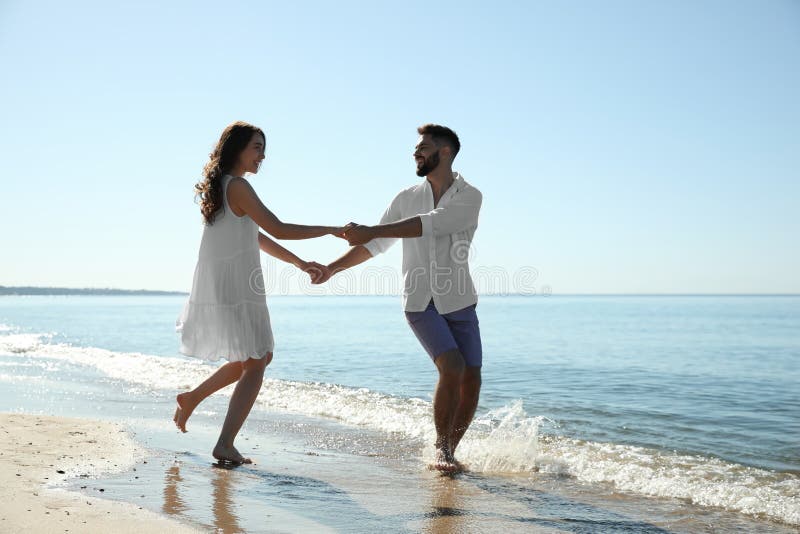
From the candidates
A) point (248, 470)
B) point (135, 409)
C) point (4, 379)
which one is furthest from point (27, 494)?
point (4, 379)

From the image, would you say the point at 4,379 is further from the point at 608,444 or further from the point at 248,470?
the point at 608,444

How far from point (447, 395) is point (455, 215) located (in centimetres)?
113

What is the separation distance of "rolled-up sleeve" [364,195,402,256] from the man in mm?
251

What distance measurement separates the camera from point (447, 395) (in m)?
4.49

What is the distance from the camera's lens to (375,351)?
58.9 ft

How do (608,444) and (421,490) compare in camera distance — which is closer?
(421,490)

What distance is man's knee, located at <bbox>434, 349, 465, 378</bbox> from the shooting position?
4.47 metres

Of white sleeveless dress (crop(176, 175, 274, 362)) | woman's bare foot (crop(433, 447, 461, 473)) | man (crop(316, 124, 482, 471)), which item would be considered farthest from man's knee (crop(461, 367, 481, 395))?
white sleeveless dress (crop(176, 175, 274, 362))

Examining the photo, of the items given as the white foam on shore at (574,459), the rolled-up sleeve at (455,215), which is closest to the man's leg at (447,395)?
the white foam on shore at (574,459)

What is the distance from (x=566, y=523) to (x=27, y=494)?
248cm

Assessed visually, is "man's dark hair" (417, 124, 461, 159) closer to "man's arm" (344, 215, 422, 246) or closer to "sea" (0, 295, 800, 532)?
"man's arm" (344, 215, 422, 246)

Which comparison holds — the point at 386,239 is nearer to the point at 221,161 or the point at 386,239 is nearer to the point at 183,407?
the point at 221,161

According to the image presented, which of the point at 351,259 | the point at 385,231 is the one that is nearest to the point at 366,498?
the point at 385,231

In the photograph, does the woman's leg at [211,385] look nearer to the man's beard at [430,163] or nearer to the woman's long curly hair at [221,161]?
the woman's long curly hair at [221,161]
